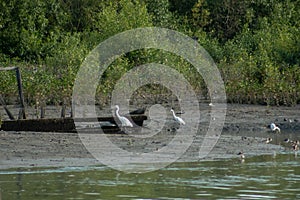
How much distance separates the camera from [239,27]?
3922cm

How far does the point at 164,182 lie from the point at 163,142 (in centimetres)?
523

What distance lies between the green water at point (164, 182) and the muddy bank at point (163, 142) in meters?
0.98

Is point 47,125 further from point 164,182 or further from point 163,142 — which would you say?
point 164,182

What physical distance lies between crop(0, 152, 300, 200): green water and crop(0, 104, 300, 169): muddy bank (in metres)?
0.98

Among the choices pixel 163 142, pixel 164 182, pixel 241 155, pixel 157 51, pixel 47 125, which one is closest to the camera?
pixel 164 182

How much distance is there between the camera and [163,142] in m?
Result: 18.7

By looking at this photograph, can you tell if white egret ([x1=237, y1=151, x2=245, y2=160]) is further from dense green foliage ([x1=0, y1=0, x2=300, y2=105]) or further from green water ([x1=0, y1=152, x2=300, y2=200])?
dense green foliage ([x1=0, y1=0, x2=300, y2=105])

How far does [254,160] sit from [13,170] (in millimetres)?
4566

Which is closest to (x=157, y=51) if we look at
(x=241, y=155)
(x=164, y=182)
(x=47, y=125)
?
(x=47, y=125)

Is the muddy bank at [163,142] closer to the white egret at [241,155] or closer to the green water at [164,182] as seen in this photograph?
the white egret at [241,155]

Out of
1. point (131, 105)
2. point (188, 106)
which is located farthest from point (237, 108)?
point (131, 105)

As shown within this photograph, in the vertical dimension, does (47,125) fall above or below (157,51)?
below

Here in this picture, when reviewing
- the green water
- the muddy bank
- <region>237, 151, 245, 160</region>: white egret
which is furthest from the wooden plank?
the green water

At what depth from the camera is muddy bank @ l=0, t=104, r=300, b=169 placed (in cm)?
1559
